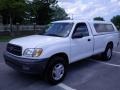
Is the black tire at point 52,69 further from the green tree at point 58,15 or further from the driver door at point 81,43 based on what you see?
the green tree at point 58,15

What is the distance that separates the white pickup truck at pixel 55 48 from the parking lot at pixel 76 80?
1.23 feet

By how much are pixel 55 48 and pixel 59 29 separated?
4.28 ft

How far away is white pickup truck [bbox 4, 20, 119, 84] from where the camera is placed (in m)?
5.37

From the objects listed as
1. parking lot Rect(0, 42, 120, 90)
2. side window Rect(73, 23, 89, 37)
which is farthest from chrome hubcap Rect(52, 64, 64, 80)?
side window Rect(73, 23, 89, 37)

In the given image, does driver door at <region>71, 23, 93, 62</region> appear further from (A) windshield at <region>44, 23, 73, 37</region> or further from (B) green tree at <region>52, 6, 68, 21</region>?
(B) green tree at <region>52, 6, 68, 21</region>

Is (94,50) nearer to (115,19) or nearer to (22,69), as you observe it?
(22,69)

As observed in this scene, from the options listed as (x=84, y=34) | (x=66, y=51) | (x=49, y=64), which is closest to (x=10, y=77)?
(x=49, y=64)

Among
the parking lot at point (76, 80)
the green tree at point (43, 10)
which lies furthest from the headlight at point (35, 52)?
the green tree at point (43, 10)

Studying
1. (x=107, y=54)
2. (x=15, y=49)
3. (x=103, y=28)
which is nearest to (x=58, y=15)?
(x=107, y=54)

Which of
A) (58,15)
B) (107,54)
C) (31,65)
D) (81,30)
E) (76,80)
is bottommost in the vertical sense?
(76,80)

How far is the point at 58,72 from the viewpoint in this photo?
5.88 metres

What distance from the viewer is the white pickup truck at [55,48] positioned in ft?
17.6

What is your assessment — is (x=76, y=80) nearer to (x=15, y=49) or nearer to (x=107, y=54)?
(x=15, y=49)

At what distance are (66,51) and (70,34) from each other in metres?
→ 0.63
